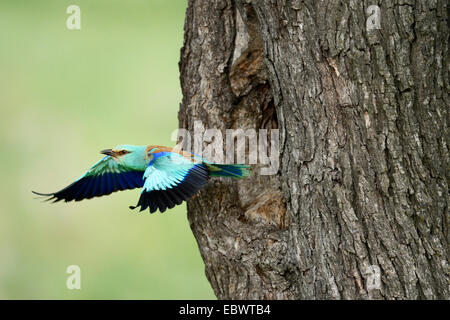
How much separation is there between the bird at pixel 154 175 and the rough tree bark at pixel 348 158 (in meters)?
0.40

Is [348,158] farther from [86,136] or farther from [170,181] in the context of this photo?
[86,136]

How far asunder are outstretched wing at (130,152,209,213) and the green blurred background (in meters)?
3.39

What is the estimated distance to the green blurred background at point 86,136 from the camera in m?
7.35

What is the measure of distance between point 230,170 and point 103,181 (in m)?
0.90

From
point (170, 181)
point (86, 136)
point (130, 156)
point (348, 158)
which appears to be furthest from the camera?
point (86, 136)

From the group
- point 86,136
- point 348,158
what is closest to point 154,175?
point 348,158

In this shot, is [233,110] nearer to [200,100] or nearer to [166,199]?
[200,100]

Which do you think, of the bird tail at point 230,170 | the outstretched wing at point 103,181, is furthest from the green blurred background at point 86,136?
the bird tail at point 230,170

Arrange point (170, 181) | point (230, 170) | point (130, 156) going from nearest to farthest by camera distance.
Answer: point (170, 181) → point (230, 170) → point (130, 156)

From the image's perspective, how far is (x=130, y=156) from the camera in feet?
13.6

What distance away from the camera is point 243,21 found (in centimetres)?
401

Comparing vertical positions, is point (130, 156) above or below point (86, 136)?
below

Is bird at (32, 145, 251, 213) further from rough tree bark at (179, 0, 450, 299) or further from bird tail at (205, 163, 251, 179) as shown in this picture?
rough tree bark at (179, 0, 450, 299)
